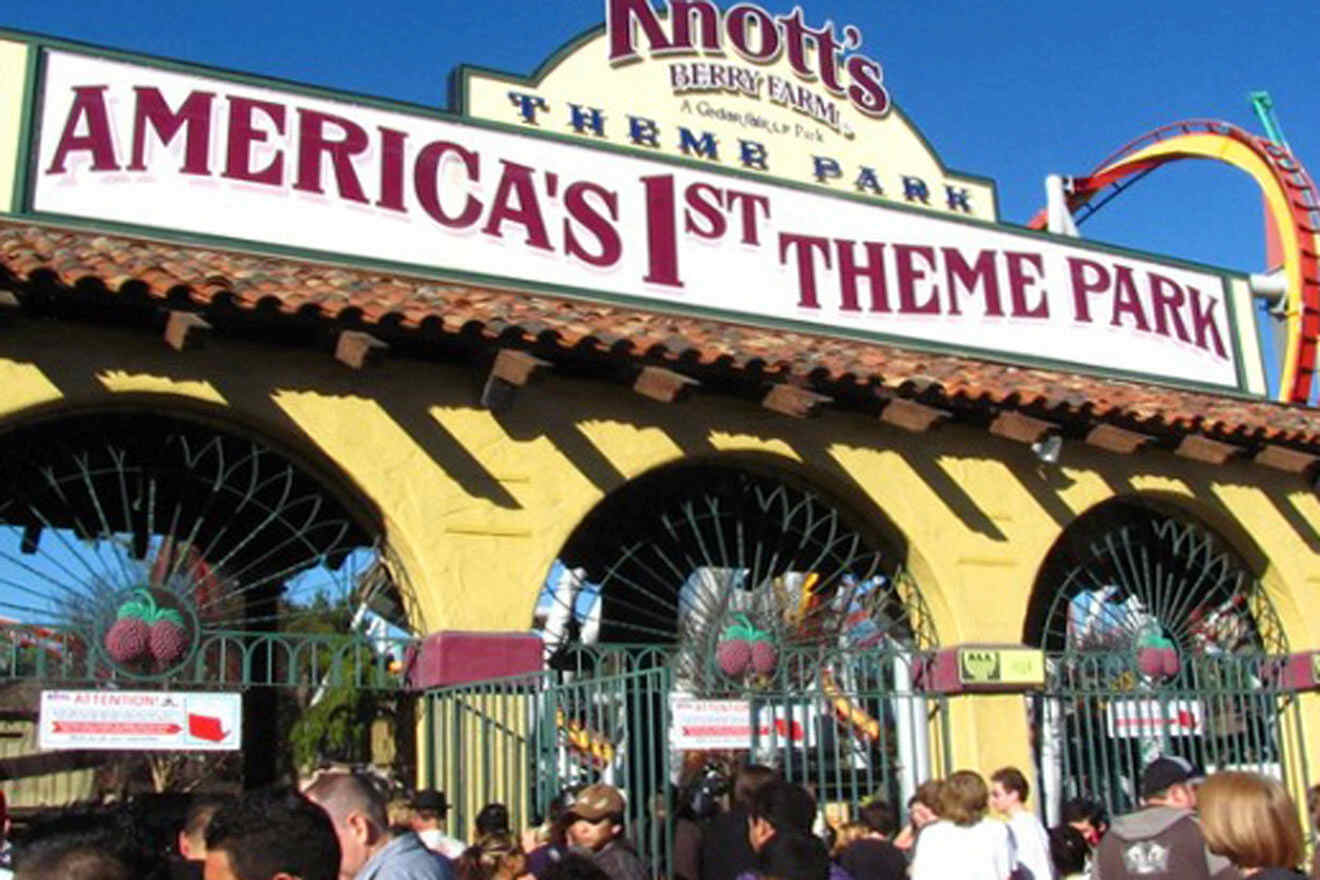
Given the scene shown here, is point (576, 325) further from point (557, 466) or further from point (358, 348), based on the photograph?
point (358, 348)

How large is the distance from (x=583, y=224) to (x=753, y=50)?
2.91m

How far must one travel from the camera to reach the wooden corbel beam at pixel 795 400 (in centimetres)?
919

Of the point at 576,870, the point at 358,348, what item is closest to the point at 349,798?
the point at 576,870

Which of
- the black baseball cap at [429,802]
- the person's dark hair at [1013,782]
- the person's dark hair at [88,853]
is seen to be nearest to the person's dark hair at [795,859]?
the person's dark hair at [88,853]

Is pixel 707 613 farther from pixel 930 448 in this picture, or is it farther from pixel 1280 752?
pixel 1280 752

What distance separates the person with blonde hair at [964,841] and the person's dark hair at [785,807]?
74.5 inches

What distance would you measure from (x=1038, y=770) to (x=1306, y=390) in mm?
4865

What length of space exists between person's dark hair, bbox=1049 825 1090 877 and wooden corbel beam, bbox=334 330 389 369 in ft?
15.3

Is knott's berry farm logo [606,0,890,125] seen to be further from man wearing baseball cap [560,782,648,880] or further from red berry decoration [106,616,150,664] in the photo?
man wearing baseball cap [560,782,648,880]

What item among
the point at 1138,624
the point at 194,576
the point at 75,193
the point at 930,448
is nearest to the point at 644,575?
the point at 930,448

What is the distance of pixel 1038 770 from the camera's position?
36.2 ft

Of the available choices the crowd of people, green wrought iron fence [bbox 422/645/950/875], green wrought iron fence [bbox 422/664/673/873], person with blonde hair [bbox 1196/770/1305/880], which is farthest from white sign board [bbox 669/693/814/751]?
person with blonde hair [bbox 1196/770/1305/880]

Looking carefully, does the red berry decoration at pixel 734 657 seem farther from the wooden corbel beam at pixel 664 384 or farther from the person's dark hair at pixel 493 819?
the person's dark hair at pixel 493 819

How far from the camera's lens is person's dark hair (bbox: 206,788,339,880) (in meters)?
2.83
